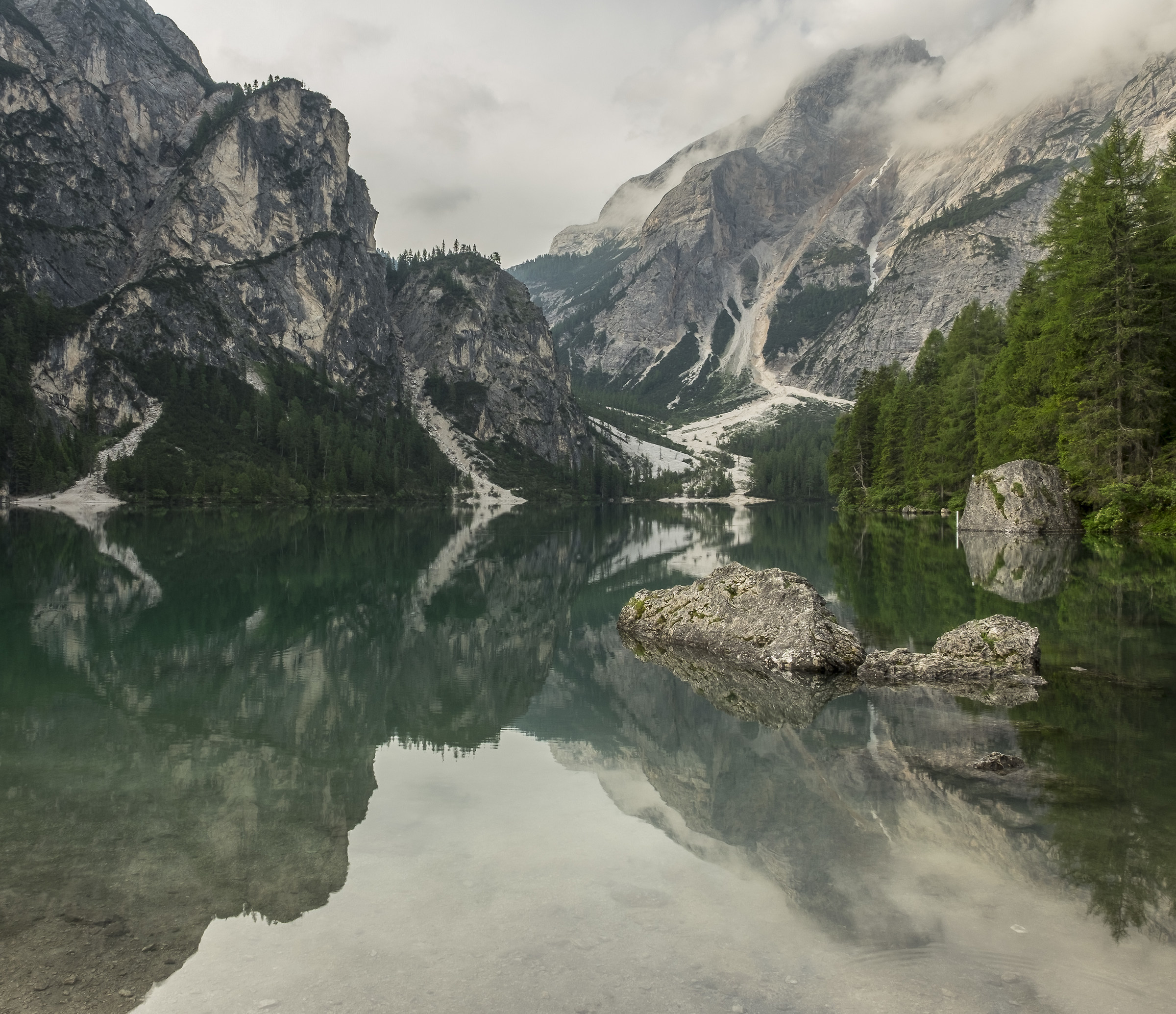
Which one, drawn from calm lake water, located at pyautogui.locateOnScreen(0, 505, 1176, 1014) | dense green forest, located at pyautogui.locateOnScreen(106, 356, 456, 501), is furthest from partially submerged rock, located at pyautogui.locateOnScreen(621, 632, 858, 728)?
dense green forest, located at pyautogui.locateOnScreen(106, 356, 456, 501)

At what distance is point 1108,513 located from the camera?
41.3m

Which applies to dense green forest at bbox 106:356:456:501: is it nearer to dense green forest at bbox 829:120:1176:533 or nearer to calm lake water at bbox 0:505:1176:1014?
dense green forest at bbox 829:120:1176:533

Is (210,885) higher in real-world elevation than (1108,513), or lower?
lower

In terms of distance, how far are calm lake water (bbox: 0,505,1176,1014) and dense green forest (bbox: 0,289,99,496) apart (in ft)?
446

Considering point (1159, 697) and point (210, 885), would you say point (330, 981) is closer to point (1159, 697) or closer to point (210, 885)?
point (210, 885)

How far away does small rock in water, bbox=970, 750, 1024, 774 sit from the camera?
9.89m

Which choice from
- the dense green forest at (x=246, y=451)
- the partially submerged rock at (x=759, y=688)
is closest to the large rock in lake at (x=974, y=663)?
the partially submerged rock at (x=759, y=688)

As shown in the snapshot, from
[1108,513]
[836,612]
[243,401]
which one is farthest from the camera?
[243,401]

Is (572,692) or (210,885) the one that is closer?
(210,885)

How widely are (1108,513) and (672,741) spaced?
39301mm

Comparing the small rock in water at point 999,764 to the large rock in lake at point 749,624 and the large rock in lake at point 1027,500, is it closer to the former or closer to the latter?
the large rock in lake at point 749,624

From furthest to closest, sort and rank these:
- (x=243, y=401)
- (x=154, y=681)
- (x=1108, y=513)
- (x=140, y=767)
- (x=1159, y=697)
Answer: (x=243, y=401) → (x=1108, y=513) → (x=154, y=681) → (x=1159, y=697) → (x=140, y=767)

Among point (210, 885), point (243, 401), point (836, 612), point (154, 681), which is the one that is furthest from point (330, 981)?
point (243, 401)

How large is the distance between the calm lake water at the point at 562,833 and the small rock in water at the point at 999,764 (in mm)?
238
